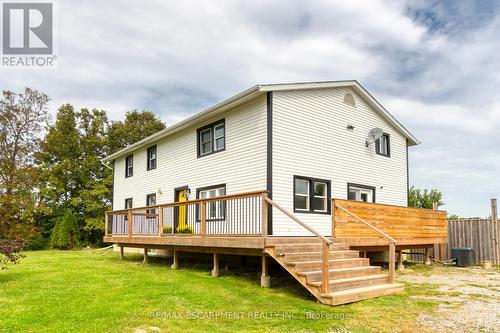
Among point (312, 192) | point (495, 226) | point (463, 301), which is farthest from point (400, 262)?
point (463, 301)

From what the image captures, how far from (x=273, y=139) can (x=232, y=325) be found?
21.4 ft

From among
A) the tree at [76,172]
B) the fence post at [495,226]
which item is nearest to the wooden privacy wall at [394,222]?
the fence post at [495,226]

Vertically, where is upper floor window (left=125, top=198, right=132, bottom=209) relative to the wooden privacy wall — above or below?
above

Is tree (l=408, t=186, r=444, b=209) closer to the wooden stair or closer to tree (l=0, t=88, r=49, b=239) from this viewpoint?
the wooden stair

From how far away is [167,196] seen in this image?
1684 centimetres

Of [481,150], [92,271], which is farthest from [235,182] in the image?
[481,150]

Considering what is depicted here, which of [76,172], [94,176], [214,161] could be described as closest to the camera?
[214,161]

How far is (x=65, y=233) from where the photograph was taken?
85.0 ft

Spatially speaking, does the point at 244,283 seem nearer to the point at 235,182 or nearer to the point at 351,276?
the point at 351,276

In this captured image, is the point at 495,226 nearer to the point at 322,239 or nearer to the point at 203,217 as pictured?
the point at 322,239

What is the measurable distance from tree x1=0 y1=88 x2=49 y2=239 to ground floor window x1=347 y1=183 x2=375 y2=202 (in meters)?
19.5

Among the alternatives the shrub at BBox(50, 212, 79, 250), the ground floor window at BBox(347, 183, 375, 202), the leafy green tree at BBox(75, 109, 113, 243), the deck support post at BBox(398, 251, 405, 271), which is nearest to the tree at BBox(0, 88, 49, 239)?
the shrub at BBox(50, 212, 79, 250)

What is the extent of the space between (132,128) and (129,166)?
11.7 meters

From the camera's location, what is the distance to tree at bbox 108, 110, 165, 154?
103 feet
